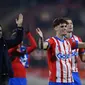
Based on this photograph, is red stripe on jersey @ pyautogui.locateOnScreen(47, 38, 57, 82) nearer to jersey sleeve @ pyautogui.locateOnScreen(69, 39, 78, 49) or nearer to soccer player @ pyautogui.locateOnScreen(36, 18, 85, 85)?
soccer player @ pyautogui.locateOnScreen(36, 18, 85, 85)

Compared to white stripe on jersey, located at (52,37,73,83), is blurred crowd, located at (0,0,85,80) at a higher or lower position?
higher

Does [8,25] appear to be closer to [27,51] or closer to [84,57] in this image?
[27,51]

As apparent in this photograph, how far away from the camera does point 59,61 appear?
7020mm

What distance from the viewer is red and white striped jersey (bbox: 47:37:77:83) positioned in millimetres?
7020

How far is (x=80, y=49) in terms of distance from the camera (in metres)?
7.90

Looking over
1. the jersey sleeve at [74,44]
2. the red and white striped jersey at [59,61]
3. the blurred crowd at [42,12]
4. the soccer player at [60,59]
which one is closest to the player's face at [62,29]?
the soccer player at [60,59]

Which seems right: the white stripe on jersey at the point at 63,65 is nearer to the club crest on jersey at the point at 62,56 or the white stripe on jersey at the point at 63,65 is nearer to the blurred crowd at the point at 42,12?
the club crest on jersey at the point at 62,56

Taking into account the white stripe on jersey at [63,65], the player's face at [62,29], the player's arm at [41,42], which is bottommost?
the white stripe on jersey at [63,65]

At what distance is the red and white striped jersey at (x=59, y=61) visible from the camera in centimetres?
702

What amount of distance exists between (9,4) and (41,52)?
2539mm

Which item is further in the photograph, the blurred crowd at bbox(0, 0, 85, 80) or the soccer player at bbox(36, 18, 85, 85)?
the blurred crowd at bbox(0, 0, 85, 80)

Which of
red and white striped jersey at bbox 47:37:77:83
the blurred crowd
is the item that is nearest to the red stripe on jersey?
red and white striped jersey at bbox 47:37:77:83

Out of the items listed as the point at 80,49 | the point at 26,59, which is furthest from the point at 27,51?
the point at 80,49

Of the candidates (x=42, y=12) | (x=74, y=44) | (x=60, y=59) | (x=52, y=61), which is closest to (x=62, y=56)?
(x=60, y=59)
